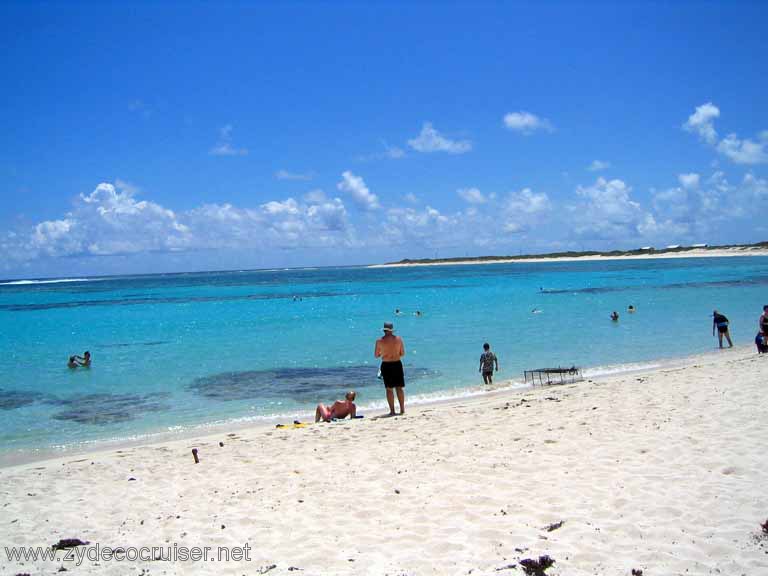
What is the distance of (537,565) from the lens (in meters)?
4.53

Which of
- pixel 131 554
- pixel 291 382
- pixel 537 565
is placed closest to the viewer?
pixel 537 565

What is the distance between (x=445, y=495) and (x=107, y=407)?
1137cm

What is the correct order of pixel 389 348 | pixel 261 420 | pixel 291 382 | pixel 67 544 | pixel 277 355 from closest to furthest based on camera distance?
pixel 67 544, pixel 389 348, pixel 261 420, pixel 291 382, pixel 277 355

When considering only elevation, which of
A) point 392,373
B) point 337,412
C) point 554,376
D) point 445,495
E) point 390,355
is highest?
point 390,355

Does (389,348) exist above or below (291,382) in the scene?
above

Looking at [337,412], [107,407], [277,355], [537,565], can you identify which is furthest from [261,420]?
[277,355]

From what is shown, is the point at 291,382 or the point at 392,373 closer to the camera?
the point at 392,373

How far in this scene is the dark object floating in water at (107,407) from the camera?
13.4 metres

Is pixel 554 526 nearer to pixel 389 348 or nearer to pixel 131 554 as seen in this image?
pixel 131 554

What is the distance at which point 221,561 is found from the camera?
5.10 meters

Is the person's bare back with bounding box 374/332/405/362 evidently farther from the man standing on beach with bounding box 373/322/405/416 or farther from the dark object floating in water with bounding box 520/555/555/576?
the dark object floating in water with bounding box 520/555/555/576

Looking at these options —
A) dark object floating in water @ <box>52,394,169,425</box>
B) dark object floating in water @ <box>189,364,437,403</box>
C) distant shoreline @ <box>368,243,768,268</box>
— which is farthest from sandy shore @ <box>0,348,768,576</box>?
distant shoreline @ <box>368,243,768,268</box>

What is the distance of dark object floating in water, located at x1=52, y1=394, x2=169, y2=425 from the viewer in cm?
1340

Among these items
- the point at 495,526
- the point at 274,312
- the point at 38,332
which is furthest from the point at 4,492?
the point at 274,312
